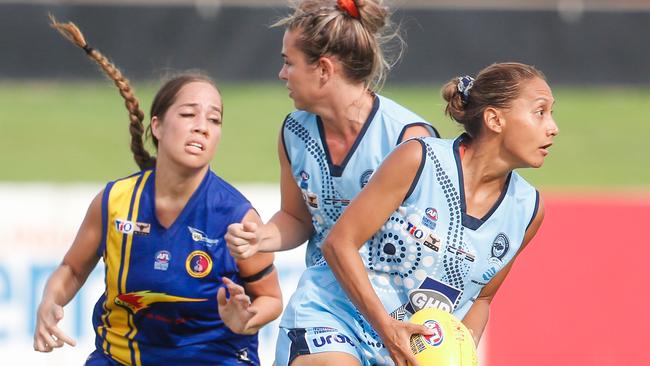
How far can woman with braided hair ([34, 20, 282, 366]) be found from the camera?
4.61 meters

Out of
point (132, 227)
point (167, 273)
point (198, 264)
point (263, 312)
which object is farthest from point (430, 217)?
point (132, 227)

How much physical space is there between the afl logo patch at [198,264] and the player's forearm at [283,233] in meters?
0.22

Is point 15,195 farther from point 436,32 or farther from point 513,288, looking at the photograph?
point 436,32

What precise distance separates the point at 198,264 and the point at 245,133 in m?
12.5

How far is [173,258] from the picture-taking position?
182 inches

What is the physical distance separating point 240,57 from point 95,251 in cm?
1300

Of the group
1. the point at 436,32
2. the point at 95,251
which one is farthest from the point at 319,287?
the point at 436,32

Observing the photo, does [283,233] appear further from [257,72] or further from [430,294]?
[257,72]

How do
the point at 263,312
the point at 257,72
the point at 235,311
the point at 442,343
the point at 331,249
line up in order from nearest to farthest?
the point at 442,343 < the point at 331,249 < the point at 235,311 < the point at 263,312 < the point at 257,72

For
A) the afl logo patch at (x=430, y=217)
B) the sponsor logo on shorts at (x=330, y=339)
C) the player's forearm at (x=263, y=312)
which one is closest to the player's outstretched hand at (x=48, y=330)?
the player's forearm at (x=263, y=312)

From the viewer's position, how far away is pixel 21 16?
56.3 ft

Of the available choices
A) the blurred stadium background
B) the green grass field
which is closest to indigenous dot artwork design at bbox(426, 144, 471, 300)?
the blurred stadium background

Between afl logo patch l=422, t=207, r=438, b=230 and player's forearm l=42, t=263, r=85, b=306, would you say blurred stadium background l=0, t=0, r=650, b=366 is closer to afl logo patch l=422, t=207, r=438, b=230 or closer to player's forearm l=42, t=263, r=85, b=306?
player's forearm l=42, t=263, r=85, b=306

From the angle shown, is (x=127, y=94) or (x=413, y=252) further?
(x=127, y=94)
